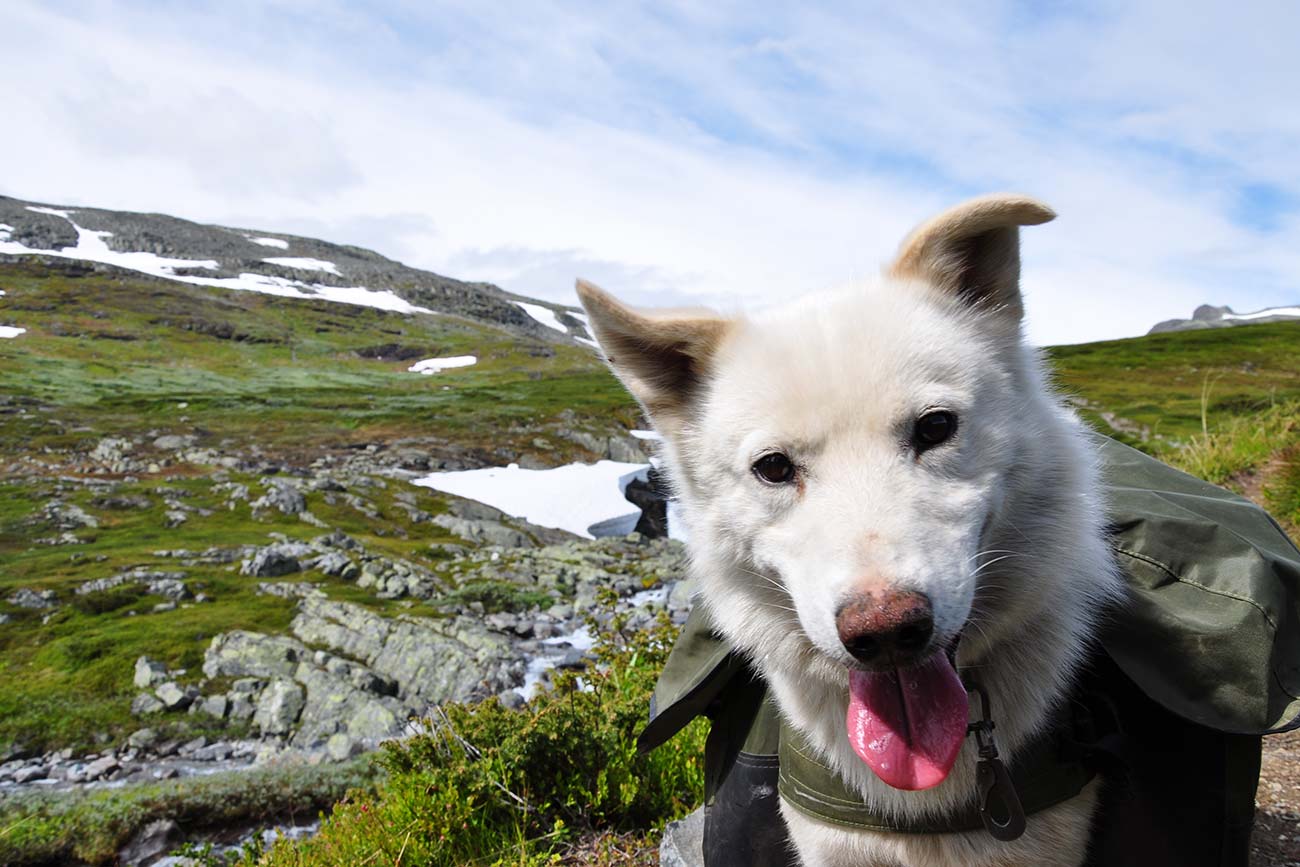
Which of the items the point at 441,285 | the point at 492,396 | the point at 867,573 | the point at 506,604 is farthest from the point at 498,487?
the point at 441,285

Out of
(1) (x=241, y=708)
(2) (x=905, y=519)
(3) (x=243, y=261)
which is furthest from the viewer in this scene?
(3) (x=243, y=261)

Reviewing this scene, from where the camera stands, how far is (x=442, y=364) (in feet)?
397

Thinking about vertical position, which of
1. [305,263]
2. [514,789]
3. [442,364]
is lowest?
[442,364]

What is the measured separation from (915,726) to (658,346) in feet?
5.54

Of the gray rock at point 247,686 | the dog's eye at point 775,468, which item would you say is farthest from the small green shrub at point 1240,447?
the gray rock at point 247,686

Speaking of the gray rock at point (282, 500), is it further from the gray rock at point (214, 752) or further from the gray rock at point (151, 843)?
the gray rock at point (151, 843)

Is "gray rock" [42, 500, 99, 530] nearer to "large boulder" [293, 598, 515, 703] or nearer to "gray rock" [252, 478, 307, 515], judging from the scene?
"gray rock" [252, 478, 307, 515]

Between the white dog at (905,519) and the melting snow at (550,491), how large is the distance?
33255mm

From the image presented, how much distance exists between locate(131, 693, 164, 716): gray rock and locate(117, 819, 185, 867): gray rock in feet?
21.1

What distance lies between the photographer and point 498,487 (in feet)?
139

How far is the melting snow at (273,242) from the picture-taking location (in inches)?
7411

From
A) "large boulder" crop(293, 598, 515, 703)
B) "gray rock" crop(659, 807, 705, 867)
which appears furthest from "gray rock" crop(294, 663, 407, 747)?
"gray rock" crop(659, 807, 705, 867)

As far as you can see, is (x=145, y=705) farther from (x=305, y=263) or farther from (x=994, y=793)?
(x=305, y=263)

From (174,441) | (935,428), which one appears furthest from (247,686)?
(174,441)
